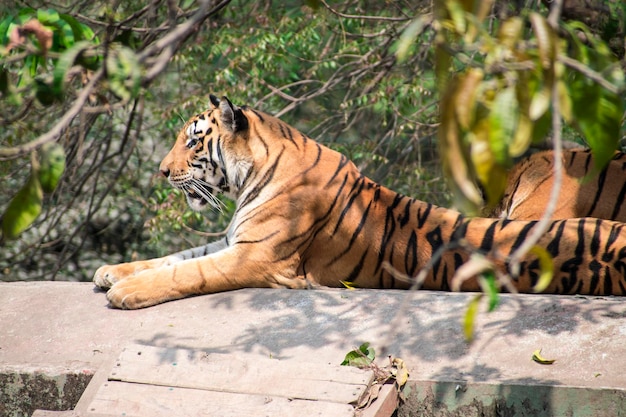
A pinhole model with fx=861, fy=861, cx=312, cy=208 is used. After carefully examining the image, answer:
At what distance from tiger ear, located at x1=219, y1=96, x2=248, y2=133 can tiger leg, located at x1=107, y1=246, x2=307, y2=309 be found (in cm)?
70

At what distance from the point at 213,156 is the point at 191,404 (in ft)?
5.73

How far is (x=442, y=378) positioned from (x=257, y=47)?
3.77 m

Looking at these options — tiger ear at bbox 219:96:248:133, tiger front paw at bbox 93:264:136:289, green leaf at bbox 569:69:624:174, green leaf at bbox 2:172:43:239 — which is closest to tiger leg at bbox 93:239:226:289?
tiger front paw at bbox 93:264:136:289

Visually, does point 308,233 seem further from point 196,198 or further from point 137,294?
point 137,294

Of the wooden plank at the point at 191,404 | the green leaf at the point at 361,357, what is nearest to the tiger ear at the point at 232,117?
the green leaf at the point at 361,357

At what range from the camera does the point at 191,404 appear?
3551 mm

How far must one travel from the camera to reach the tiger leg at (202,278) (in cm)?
443

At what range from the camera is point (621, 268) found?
4273 mm

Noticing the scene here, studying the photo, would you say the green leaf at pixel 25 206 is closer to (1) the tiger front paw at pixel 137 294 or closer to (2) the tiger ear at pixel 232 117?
(1) the tiger front paw at pixel 137 294

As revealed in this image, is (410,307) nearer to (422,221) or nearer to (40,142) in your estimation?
(422,221)

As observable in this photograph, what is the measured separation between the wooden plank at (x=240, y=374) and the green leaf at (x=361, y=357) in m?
0.11

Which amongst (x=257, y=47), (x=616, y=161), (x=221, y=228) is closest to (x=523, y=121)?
(x=616, y=161)

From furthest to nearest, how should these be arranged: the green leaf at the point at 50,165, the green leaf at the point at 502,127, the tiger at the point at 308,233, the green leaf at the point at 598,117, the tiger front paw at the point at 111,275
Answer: the tiger front paw at the point at 111,275 → the tiger at the point at 308,233 → the green leaf at the point at 50,165 → the green leaf at the point at 598,117 → the green leaf at the point at 502,127

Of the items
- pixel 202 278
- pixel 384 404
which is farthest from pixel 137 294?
pixel 384 404
